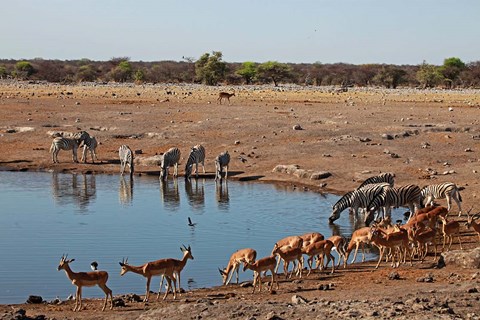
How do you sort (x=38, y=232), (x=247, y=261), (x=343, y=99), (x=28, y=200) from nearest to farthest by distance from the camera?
(x=247, y=261), (x=38, y=232), (x=28, y=200), (x=343, y=99)

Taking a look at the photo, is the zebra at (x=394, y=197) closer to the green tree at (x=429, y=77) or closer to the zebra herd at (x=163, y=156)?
the zebra herd at (x=163, y=156)

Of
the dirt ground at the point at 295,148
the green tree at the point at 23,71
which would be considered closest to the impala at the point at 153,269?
the dirt ground at the point at 295,148

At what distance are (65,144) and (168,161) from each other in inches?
218

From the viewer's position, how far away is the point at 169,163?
31594mm

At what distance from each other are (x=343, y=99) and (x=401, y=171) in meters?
26.3

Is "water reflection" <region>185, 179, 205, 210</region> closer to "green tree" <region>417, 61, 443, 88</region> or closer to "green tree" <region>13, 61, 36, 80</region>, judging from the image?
"green tree" <region>417, 61, 443, 88</region>

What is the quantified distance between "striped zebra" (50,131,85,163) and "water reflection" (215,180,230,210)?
7.37 metres

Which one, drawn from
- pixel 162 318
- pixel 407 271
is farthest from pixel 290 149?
pixel 162 318

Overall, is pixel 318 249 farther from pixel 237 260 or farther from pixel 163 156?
pixel 163 156

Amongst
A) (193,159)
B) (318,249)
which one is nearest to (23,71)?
(193,159)

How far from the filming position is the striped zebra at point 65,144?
34344 millimetres

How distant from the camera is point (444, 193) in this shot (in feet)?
77.0

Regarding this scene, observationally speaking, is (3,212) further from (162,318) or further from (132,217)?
(162,318)

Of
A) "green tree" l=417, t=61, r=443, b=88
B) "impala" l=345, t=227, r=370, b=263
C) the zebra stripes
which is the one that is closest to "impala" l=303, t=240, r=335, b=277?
"impala" l=345, t=227, r=370, b=263
